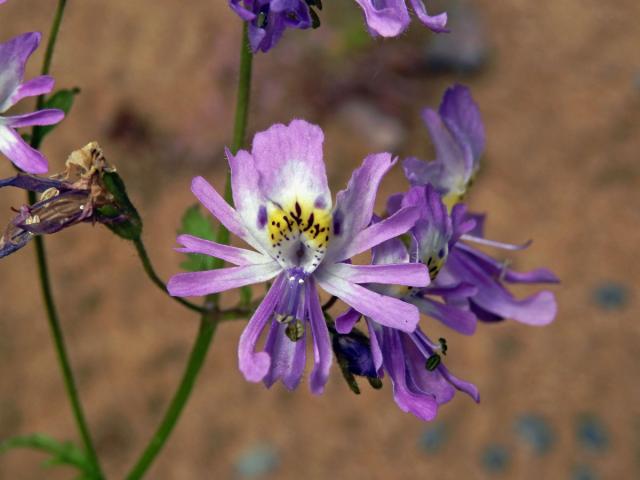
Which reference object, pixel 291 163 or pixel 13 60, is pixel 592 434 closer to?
pixel 291 163

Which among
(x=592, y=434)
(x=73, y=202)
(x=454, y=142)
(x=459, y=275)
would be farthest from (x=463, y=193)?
(x=592, y=434)

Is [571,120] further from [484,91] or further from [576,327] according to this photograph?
[576,327]

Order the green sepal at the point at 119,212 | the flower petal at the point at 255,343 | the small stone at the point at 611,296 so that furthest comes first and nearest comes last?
the small stone at the point at 611,296
the green sepal at the point at 119,212
the flower petal at the point at 255,343

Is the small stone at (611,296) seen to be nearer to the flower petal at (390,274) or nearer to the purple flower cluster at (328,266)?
the purple flower cluster at (328,266)

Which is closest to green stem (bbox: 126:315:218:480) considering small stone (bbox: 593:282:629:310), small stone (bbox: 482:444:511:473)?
small stone (bbox: 482:444:511:473)

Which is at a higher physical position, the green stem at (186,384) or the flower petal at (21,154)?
the flower petal at (21,154)

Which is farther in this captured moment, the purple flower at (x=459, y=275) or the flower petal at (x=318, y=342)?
the purple flower at (x=459, y=275)

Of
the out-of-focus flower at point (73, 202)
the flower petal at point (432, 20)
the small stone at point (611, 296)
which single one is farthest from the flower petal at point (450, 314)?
the small stone at point (611, 296)

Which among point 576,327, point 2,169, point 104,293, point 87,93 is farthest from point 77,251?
point 576,327
